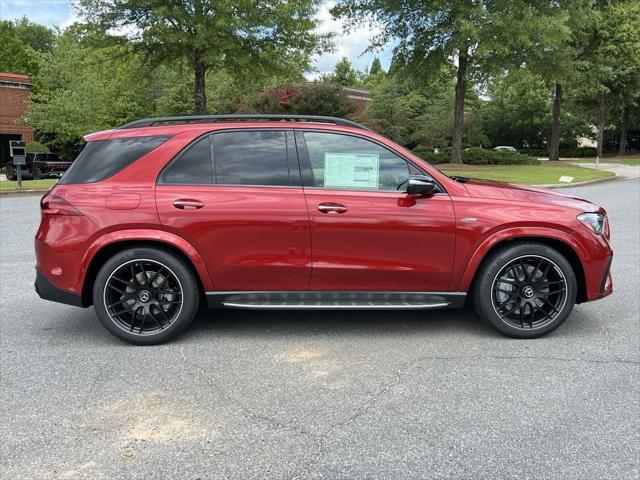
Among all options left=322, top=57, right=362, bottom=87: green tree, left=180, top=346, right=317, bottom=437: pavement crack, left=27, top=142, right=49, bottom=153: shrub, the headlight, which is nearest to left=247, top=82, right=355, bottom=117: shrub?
left=27, top=142, right=49, bottom=153: shrub

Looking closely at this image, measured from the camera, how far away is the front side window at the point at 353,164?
166 inches

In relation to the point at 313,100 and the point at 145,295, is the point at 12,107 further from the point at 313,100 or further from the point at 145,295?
the point at 145,295

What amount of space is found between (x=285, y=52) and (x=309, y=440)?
66.8ft

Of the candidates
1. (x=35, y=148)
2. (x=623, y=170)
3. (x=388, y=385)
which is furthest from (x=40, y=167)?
(x=623, y=170)

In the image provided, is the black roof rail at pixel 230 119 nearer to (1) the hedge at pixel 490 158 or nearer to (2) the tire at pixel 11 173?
(2) the tire at pixel 11 173

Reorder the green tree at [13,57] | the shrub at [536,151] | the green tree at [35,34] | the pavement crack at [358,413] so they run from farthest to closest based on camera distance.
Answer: the green tree at [35,34]
the shrub at [536,151]
the green tree at [13,57]
the pavement crack at [358,413]

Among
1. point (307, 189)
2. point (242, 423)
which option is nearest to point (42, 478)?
point (242, 423)

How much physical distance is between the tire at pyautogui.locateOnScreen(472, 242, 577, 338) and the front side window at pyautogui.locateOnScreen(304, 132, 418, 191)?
101 cm

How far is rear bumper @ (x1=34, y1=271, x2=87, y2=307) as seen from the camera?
4.16 metres

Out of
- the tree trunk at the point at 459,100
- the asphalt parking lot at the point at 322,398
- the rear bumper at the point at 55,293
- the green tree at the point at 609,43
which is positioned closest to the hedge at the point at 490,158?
the tree trunk at the point at 459,100

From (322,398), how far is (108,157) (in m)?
2.52

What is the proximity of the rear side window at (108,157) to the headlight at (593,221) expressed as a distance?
11.0ft

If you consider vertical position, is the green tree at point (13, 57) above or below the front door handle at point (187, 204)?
above

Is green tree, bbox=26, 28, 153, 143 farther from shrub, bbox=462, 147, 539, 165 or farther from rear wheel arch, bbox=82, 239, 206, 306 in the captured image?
rear wheel arch, bbox=82, 239, 206, 306
